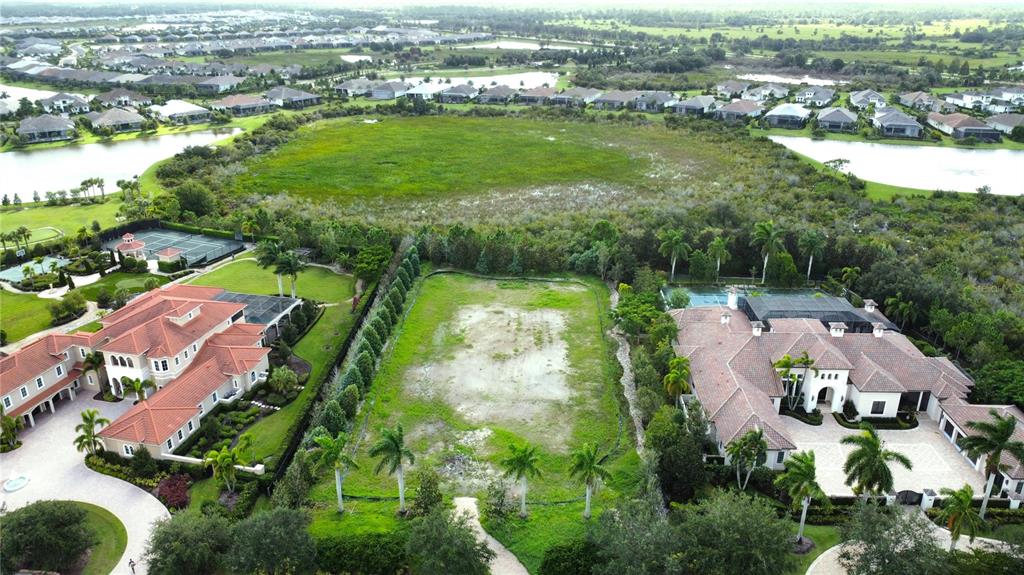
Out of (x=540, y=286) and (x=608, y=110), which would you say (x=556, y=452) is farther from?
(x=608, y=110)

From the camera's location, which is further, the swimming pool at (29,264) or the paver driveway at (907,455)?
the swimming pool at (29,264)

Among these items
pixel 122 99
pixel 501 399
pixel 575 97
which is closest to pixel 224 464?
pixel 501 399

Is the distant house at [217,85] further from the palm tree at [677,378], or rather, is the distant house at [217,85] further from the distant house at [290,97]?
the palm tree at [677,378]

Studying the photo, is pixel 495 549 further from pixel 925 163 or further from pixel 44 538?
pixel 925 163

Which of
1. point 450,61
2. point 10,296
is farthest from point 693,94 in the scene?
point 10,296

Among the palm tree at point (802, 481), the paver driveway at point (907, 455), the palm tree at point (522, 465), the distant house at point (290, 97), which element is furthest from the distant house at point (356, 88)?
the palm tree at point (802, 481)

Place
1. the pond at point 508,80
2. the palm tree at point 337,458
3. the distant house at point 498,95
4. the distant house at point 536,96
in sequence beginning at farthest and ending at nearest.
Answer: the pond at point 508,80 < the distant house at point 498,95 < the distant house at point 536,96 < the palm tree at point 337,458

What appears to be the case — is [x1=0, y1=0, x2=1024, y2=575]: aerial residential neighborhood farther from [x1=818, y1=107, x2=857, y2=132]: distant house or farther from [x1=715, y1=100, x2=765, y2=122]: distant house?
[x1=715, y1=100, x2=765, y2=122]: distant house
